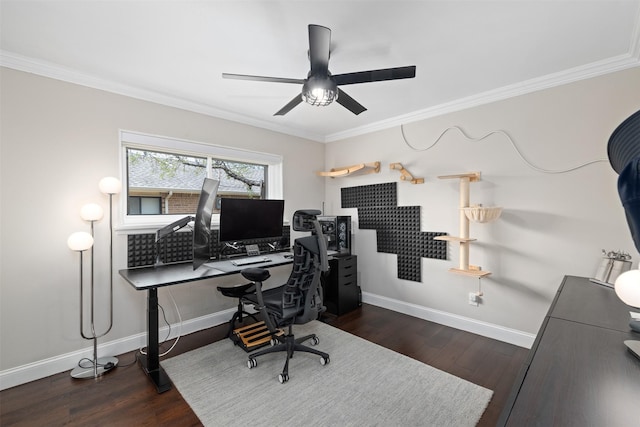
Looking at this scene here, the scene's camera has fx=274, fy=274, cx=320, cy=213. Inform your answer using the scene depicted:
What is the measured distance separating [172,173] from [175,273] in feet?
3.99

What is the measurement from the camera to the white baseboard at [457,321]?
Result: 262cm

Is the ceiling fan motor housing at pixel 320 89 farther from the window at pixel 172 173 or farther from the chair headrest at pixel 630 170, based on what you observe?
the window at pixel 172 173

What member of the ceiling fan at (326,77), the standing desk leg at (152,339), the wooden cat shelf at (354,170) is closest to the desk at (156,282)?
the standing desk leg at (152,339)

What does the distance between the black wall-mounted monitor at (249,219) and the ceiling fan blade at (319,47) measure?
1.67 m

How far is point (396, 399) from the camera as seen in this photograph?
6.27 ft

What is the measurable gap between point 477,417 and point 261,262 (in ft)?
6.79

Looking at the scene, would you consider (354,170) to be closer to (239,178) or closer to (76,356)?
(239,178)

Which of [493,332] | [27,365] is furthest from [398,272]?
[27,365]

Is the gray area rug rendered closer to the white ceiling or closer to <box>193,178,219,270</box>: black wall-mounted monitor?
<box>193,178,219,270</box>: black wall-mounted monitor

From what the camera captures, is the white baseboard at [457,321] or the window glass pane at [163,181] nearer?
the white baseboard at [457,321]

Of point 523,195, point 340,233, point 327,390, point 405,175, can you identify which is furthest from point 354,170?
point 327,390

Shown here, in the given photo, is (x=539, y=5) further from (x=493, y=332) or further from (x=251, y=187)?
(x=251, y=187)

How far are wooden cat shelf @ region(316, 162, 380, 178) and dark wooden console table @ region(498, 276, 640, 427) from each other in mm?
2575

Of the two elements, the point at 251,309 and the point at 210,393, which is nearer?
the point at 210,393
